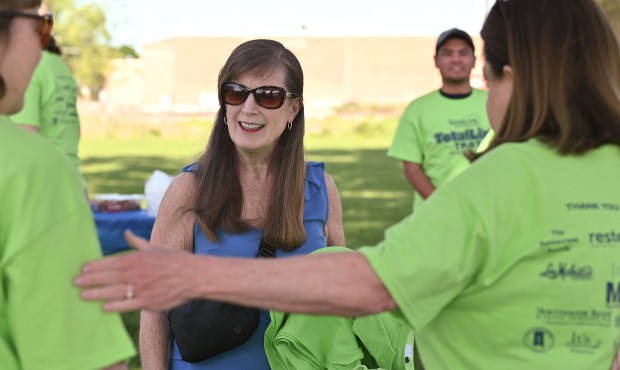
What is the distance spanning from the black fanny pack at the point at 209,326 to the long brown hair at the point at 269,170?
341mm

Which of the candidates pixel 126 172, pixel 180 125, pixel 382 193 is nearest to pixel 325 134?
pixel 180 125

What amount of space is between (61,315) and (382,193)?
1737 centimetres

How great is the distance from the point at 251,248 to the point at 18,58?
1671mm

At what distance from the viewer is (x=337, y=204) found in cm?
383

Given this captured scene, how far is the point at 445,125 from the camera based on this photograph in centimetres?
767

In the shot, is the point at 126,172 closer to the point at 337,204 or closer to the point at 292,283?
the point at 337,204

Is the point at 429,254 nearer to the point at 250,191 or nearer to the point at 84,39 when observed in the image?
the point at 250,191

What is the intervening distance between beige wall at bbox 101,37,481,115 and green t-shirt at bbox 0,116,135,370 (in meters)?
70.7

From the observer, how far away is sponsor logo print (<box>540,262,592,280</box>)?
2055mm

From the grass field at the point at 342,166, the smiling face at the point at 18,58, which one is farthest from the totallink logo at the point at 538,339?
the grass field at the point at 342,166

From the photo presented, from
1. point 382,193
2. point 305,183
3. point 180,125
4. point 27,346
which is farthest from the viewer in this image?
point 180,125

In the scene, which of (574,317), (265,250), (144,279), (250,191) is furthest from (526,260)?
(250,191)

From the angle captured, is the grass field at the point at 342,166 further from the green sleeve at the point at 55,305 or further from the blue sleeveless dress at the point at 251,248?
the green sleeve at the point at 55,305

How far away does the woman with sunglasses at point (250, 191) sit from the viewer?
340 centimetres
